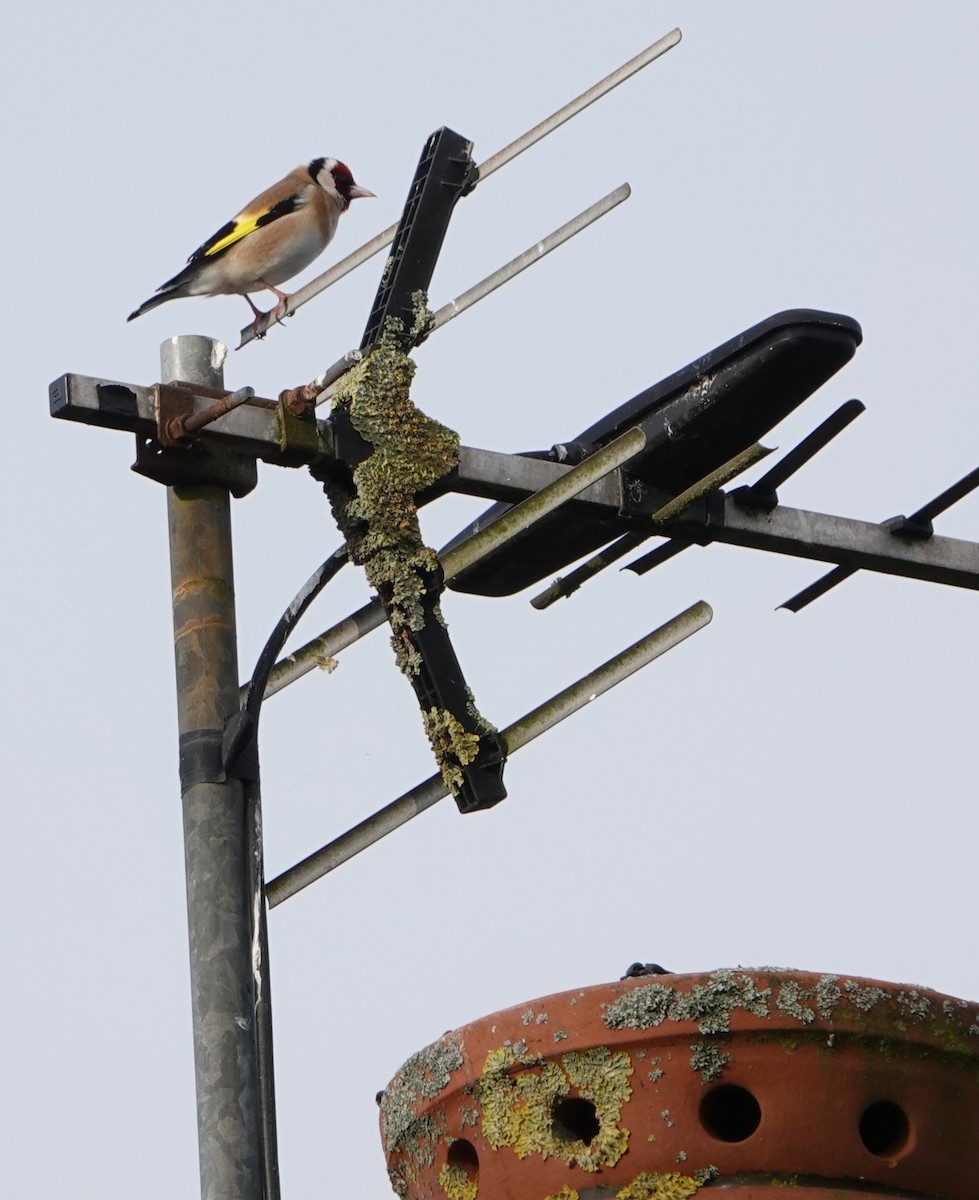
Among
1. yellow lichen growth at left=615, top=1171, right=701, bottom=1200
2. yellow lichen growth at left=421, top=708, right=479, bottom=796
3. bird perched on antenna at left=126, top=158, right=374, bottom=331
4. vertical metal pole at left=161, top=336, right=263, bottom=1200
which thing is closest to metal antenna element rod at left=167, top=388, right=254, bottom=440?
vertical metal pole at left=161, top=336, right=263, bottom=1200

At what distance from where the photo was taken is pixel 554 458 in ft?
15.8

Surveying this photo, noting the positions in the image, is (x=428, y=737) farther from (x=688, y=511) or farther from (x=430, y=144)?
(x=430, y=144)

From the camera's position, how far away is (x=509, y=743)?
429 cm

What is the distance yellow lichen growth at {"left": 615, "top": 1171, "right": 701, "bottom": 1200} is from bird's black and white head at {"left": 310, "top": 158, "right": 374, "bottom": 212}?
6716 millimetres

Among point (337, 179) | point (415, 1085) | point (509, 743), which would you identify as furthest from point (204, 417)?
point (337, 179)

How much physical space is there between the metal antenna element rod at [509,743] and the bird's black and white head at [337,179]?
17.9 feet

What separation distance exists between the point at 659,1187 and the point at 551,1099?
21cm

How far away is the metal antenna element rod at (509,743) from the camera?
4.16 meters

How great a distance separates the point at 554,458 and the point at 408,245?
1.78 feet

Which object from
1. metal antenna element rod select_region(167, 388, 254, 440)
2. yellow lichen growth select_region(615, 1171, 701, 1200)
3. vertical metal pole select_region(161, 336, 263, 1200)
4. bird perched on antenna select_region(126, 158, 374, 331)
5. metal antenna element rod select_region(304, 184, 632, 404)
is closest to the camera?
yellow lichen growth select_region(615, 1171, 701, 1200)

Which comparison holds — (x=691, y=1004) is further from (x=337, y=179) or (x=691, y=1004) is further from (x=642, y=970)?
(x=337, y=179)

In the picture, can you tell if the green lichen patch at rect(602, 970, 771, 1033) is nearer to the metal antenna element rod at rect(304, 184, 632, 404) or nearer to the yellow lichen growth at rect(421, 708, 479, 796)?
the yellow lichen growth at rect(421, 708, 479, 796)

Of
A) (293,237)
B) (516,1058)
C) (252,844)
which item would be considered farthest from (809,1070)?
(293,237)

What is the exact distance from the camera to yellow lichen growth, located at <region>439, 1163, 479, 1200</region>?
11.7 feet
